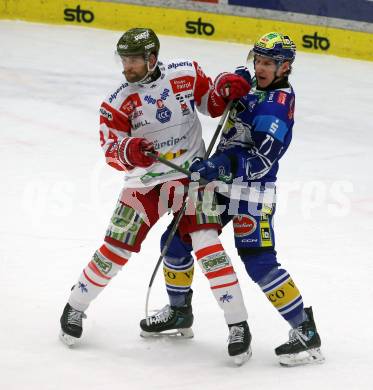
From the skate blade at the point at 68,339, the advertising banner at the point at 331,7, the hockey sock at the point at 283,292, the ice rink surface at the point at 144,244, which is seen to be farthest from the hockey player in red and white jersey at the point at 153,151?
the advertising banner at the point at 331,7

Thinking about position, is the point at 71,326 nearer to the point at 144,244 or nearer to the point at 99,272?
the point at 99,272

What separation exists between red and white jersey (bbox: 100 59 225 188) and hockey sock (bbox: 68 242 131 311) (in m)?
0.30

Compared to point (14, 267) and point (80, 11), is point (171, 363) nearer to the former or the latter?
point (14, 267)

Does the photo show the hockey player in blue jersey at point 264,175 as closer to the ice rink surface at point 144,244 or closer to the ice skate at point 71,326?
the ice rink surface at point 144,244

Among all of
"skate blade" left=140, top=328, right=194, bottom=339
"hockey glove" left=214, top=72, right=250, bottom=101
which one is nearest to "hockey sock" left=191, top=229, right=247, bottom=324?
"skate blade" left=140, top=328, right=194, bottom=339

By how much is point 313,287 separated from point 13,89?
15.5ft

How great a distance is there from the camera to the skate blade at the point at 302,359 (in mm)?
4152

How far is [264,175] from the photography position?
13.7ft

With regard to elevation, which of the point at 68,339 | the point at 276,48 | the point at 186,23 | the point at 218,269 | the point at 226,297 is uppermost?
the point at 276,48

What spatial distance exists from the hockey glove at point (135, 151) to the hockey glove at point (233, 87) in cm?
40

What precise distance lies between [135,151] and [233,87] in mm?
508

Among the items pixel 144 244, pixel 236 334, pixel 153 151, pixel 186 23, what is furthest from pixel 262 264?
pixel 186 23

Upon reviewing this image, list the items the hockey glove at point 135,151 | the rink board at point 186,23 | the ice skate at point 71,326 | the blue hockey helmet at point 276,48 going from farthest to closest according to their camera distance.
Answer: the rink board at point 186,23 → the ice skate at point 71,326 → the blue hockey helmet at point 276,48 → the hockey glove at point 135,151

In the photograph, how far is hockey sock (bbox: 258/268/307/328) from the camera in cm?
411
